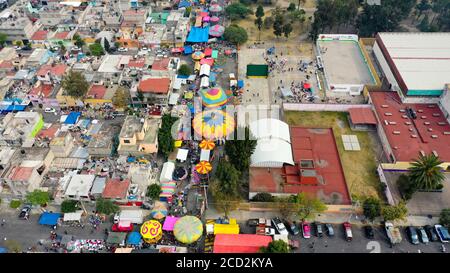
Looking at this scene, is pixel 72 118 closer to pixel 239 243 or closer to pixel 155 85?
pixel 155 85

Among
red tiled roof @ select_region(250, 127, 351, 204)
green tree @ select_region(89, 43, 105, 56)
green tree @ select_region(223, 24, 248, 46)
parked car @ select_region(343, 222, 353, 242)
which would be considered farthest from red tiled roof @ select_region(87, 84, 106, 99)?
parked car @ select_region(343, 222, 353, 242)

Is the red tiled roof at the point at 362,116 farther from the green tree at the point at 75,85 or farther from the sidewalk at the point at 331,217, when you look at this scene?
the green tree at the point at 75,85

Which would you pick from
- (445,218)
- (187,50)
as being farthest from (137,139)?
(445,218)

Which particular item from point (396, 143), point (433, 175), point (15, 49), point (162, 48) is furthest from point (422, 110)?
point (15, 49)

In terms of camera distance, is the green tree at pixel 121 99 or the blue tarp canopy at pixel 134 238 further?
the green tree at pixel 121 99

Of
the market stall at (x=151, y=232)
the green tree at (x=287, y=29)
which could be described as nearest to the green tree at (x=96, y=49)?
the green tree at (x=287, y=29)

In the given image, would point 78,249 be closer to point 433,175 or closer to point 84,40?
point 433,175
